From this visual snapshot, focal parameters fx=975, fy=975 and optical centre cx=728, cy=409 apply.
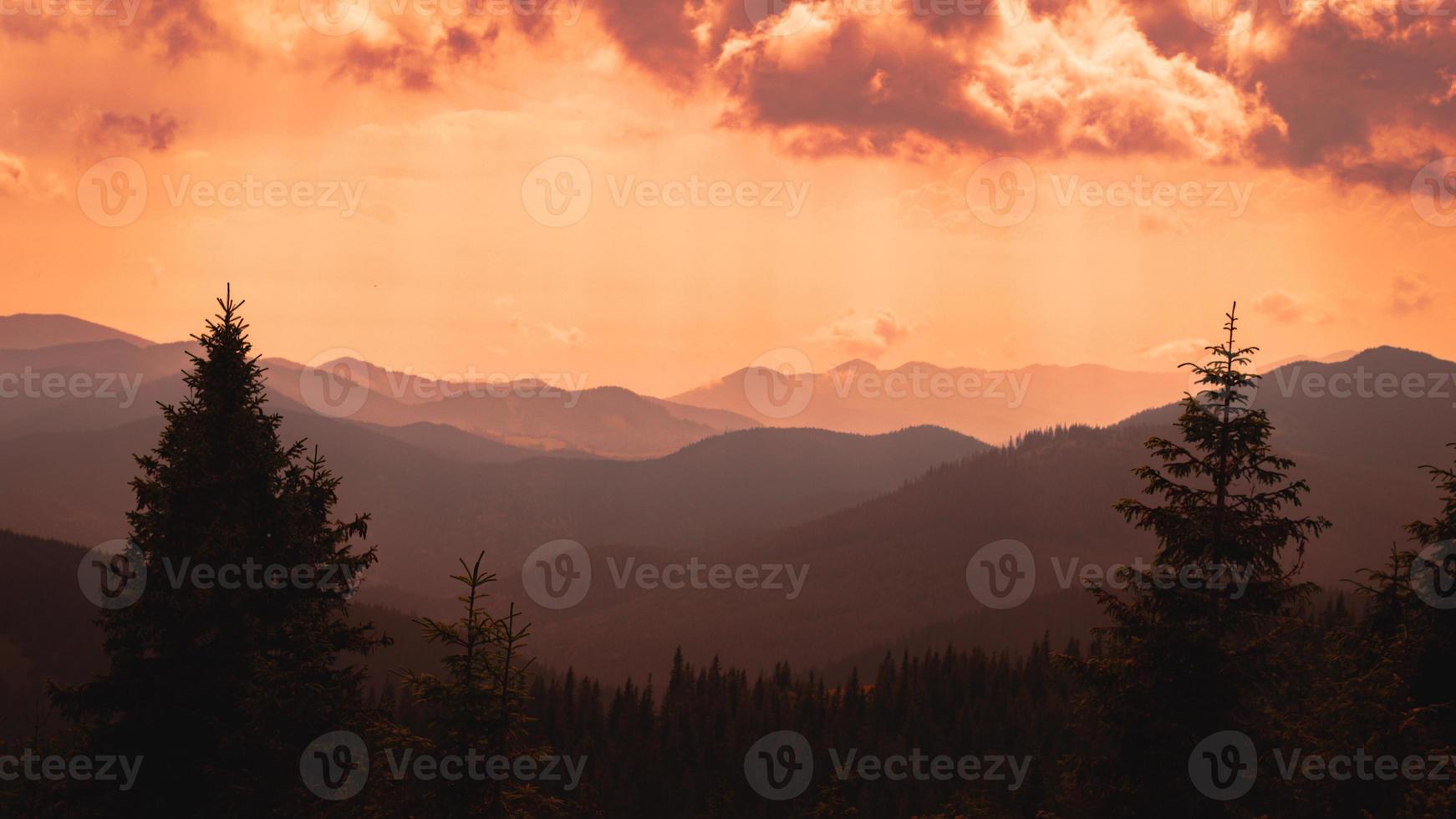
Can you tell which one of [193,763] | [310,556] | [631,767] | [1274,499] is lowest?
[631,767]

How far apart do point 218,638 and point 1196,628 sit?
22663 millimetres

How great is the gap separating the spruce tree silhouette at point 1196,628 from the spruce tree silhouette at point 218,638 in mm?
17776

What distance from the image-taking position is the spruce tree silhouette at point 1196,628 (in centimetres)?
2106

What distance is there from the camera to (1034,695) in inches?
5551

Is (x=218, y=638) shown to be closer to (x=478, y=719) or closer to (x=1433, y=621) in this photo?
(x=478, y=719)

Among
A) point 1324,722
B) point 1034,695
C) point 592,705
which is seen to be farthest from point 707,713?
point 1324,722

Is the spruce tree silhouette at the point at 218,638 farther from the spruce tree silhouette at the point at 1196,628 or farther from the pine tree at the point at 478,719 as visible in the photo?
the spruce tree silhouette at the point at 1196,628

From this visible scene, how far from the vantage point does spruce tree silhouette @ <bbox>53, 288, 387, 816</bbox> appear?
22.3 meters

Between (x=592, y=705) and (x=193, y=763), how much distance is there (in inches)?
5193

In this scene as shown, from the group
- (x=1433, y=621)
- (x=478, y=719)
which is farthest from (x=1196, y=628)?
(x=478, y=719)

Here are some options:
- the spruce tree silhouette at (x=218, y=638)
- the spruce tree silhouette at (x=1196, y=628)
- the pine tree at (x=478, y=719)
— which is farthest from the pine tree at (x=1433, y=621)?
the spruce tree silhouette at (x=218, y=638)

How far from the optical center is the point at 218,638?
2353cm

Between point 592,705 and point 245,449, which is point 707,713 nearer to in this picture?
point 592,705

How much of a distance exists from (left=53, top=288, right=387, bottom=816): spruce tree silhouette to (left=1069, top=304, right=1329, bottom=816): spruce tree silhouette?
17.8 meters
